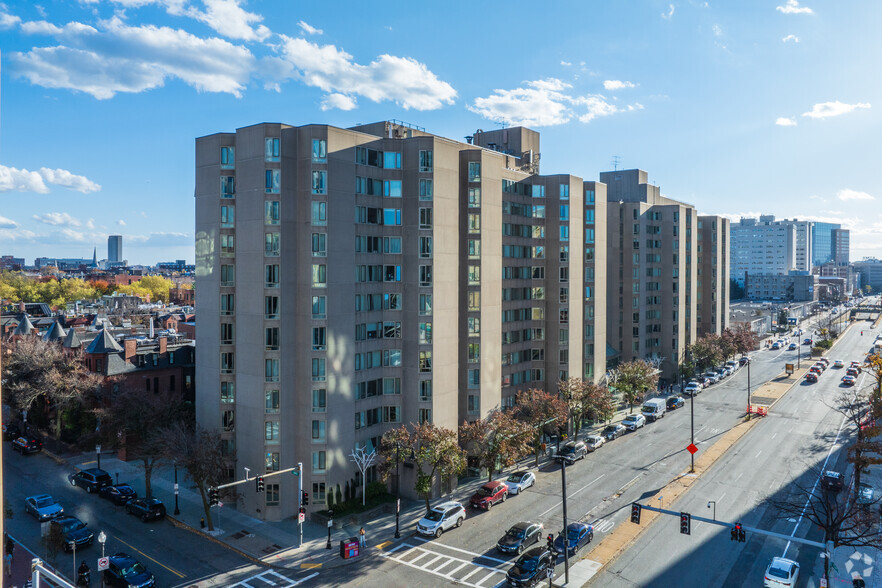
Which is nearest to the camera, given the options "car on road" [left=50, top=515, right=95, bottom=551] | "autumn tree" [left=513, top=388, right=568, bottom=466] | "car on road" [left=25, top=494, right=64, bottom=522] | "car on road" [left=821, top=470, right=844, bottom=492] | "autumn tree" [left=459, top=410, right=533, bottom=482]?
"car on road" [left=50, top=515, right=95, bottom=551]

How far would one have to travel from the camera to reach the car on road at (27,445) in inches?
2559

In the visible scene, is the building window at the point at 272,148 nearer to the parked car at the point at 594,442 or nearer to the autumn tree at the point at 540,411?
the autumn tree at the point at 540,411

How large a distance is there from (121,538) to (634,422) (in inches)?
2299

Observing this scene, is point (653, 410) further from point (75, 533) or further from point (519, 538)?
point (75, 533)

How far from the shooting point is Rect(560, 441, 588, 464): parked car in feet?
203

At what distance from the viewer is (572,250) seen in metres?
72.9

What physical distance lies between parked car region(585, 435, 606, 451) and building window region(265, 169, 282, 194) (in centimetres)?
4362

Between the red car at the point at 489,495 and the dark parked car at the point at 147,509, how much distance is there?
26.0 meters

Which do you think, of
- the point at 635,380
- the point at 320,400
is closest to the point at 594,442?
the point at 635,380

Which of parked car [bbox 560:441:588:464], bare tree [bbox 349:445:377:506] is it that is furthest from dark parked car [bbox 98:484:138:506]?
parked car [bbox 560:441:588:464]

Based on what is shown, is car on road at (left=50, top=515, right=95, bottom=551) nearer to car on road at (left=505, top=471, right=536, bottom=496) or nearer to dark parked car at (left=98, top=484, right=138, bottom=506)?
dark parked car at (left=98, top=484, right=138, bottom=506)

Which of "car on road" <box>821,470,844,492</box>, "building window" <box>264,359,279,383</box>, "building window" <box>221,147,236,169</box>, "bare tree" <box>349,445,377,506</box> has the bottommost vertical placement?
"car on road" <box>821,470,844,492</box>

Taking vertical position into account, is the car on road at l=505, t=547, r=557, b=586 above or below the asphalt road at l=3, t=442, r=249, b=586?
above

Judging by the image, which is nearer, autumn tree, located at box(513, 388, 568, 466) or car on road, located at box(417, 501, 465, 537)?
car on road, located at box(417, 501, 465, 537)
